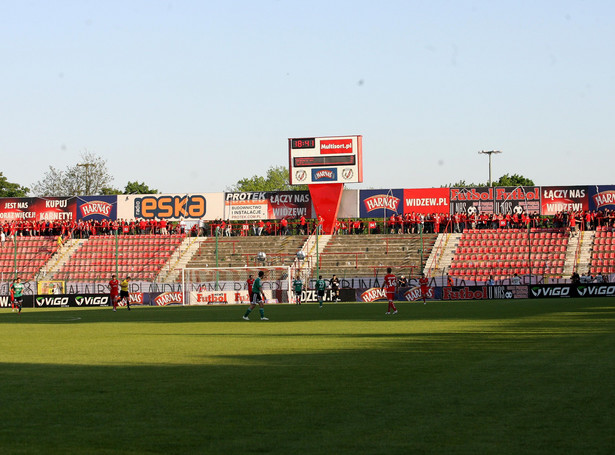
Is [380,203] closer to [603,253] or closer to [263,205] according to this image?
[263,205]

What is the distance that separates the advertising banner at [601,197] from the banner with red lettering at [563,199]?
16.3 inches

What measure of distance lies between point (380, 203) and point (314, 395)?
66.8 m

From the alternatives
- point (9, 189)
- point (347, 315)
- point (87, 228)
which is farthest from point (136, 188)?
point (347, 315)

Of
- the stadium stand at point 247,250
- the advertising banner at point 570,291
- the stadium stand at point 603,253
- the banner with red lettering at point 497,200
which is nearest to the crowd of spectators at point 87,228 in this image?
the stadium stand at point 247,250

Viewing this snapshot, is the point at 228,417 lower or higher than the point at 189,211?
lower

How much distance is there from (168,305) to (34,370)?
42.4 metres

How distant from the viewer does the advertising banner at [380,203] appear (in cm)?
7806

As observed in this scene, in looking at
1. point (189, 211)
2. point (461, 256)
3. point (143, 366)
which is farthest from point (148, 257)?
point (143, 366)

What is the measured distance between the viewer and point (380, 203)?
257ft

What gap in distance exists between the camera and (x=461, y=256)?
67.1 metres

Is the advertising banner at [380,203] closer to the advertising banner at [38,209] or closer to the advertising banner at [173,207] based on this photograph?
the advertising banner at [173,207]

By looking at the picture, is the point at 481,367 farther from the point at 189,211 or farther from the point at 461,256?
the point at 189,211

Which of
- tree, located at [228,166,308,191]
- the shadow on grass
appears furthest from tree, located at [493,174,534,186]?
the shadow on grass

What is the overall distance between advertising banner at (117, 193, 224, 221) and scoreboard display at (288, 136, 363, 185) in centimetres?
932
